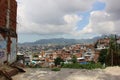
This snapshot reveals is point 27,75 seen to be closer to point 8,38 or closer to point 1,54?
point 1,54

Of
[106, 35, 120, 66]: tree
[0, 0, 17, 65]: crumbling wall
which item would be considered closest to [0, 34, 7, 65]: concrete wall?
[0, 0, 17, 65]: crumbling wall

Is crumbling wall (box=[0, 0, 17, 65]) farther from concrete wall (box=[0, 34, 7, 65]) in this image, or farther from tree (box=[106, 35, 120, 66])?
tree (box=[106, 35, 120, 66])

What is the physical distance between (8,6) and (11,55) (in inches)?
164

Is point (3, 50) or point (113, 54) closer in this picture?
point (3, 50)

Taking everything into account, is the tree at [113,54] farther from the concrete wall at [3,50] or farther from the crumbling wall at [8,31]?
the concrete wall at [3,50]

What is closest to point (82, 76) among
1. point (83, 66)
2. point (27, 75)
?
point (27, 75)

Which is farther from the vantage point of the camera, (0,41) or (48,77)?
(0,41)

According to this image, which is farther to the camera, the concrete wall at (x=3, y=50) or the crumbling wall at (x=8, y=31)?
the crumbling wall at (x=8, y=31)

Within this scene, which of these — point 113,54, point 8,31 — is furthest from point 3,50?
point 113,54

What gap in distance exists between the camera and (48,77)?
16703 millimetres

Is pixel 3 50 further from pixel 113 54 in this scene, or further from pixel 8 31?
pixel 113 54

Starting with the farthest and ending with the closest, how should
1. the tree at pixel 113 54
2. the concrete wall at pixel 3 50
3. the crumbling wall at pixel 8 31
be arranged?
1. the tree at pixel 113 54
2. the crumbling wall at pixel 8 31
3. the concrete wall at pixel 3 50

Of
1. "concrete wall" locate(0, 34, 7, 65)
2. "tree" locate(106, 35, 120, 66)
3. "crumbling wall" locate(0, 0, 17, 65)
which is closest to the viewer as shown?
"concrete wall" locate(0, 34, 7, 65)

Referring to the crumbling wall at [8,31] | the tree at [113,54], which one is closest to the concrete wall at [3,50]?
the crumbling wall at [8,31]
